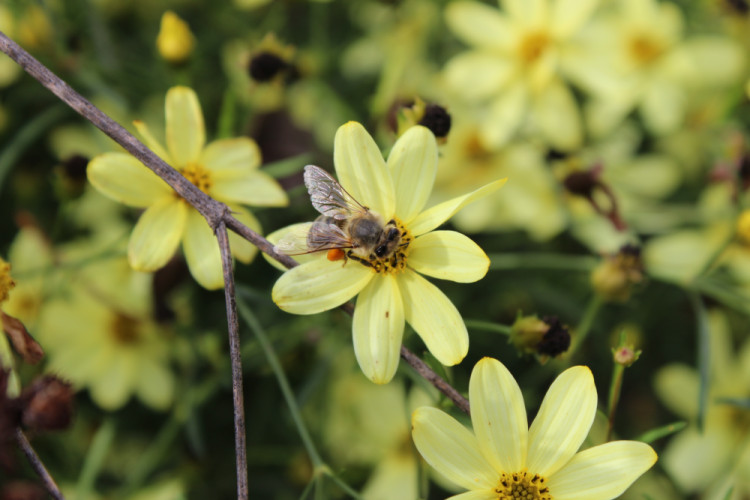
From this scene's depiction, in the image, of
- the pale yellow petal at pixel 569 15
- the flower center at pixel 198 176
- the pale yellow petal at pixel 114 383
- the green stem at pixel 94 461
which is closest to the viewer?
the flower center at pixel 198 176

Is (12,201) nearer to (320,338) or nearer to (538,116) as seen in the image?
(320,338)

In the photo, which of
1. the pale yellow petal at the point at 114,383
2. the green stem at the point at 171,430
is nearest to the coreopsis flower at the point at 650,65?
the green stem at the point at 171,430

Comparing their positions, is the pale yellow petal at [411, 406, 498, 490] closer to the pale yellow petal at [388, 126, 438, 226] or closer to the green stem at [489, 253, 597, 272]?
the pale yellow petal at [388, 126, 438, 226]

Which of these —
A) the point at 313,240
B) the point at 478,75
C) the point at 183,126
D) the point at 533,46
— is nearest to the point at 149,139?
the point at 183,126

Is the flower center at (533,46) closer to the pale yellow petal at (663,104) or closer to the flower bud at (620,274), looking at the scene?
the pale yellow petal at (663,104)

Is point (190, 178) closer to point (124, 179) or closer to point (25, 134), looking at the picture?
point (124, 179)

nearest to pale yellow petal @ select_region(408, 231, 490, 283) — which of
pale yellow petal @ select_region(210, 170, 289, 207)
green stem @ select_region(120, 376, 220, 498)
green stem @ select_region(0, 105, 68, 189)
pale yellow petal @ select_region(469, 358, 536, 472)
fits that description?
pale yellow petal @ select_region(469, 358, 536, 472)
